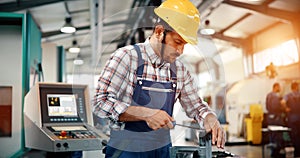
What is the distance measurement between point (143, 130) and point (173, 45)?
0.30 metres

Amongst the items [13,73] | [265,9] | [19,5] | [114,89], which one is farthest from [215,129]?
[265,9]

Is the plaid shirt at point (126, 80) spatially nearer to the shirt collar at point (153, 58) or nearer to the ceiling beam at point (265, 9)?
the shirt collar at point (153, 58)

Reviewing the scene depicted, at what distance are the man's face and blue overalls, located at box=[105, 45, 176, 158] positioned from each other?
0.29 ft

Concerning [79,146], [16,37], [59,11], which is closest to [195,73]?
[79,146]

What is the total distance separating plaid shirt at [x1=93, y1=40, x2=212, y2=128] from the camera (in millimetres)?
985

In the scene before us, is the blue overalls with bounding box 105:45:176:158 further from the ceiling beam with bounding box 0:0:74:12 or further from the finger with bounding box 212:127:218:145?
the ceiling beam with bounding box 0:0:74:12

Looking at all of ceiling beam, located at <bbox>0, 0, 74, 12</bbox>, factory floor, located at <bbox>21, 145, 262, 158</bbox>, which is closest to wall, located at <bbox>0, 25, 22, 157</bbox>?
factory floor, located at <bbox>21, 145, 262, 158</bbox>

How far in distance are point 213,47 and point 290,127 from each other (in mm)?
4469

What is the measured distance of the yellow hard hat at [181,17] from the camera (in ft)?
3.26

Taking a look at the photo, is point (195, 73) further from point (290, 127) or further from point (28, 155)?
point (290, 127)

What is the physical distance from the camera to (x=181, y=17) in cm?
99

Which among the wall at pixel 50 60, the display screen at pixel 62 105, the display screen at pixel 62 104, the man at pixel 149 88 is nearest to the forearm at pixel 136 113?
the man at pixel 149 88

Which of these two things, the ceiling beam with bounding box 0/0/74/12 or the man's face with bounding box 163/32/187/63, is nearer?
the man's face with bounding box 163/32/187/63

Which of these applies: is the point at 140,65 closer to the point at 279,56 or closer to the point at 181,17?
the point at 181,17
